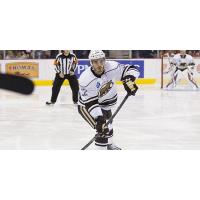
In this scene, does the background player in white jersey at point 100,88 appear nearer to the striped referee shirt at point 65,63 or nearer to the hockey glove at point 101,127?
the hockey glove at point 101,127

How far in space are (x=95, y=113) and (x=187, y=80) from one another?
296 cm

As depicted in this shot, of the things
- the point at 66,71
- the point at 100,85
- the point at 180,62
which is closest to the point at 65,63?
the point at 66,71

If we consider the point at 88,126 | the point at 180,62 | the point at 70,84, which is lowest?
the point at 88,126

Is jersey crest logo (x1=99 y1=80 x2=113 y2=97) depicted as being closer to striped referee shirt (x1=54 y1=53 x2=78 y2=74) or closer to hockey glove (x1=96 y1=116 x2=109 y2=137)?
hockey glove (x1=96 y1=116 x2=109 y2=137)

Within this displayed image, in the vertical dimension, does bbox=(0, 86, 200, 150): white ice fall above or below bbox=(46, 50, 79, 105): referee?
below

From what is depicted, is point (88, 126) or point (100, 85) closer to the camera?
point (100, 85)

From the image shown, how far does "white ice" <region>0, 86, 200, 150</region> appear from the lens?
2557 millimetres

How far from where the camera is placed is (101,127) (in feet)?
7.79

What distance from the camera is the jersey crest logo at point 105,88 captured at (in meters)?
2.21

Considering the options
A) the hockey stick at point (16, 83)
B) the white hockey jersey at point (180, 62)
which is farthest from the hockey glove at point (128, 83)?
the white hockey jersey at point (180, 62)

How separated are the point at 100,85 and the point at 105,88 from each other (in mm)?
62

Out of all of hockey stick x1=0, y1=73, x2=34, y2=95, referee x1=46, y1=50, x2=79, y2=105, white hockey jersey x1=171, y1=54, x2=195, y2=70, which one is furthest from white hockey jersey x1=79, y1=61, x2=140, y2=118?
white hockey jersey x1=171, y1=54, x2=195, y2=70

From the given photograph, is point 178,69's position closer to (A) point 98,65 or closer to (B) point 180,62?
(B) point 180,62

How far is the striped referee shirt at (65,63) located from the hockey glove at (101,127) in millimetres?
613
